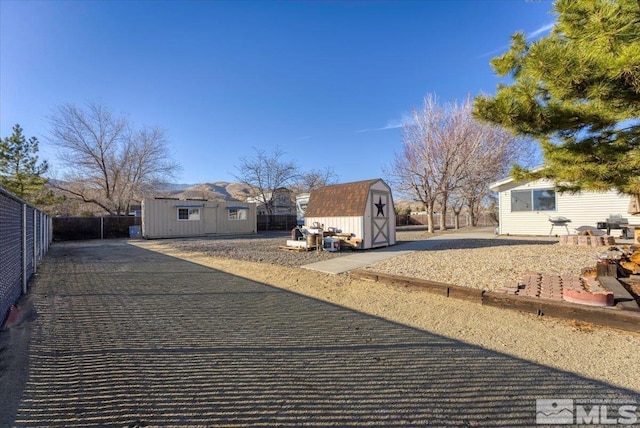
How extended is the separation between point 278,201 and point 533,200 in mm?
24692

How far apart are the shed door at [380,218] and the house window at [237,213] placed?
13.4m

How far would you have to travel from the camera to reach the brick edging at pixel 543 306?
3293 mm

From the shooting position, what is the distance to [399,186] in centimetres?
2084

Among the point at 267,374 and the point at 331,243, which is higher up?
the point at 331,243

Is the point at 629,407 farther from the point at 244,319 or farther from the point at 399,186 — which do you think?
the point at 399,186

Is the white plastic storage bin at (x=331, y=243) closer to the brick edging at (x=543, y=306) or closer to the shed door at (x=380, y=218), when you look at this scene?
the shed door at (x=380, y=218)

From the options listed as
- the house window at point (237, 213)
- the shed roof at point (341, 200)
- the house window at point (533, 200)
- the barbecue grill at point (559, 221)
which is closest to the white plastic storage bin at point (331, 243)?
the shed roof at point (341, 200)

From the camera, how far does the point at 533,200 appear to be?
1453cm

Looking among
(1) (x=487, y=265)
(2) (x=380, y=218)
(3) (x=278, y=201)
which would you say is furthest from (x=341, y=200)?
(3) (x=278, y=201)

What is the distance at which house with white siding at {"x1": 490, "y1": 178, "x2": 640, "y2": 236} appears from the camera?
A: 42.5 ft

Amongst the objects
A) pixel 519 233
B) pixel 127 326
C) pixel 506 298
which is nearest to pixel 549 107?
pixel 506 298

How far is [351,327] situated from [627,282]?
4789mm

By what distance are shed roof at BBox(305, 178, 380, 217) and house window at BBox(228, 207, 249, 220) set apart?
417 inches

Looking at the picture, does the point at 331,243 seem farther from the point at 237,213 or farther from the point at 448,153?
the point at 237,213
